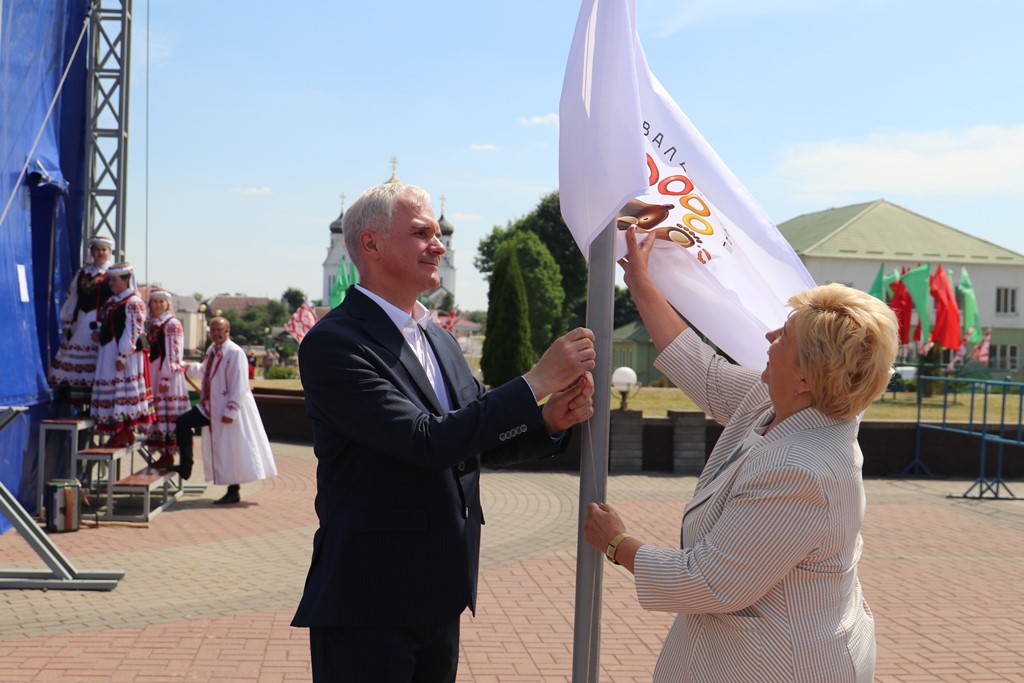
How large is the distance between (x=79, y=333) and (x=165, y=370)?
109 cm

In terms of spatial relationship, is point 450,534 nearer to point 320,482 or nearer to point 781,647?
point 320,482

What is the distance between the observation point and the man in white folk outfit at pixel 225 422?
1089 cm

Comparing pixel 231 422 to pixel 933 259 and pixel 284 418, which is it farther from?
pixel 933 259

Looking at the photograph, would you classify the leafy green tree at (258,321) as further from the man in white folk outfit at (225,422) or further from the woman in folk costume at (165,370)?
the man in white folk outfit at (225,422)

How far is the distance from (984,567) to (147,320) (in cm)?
896

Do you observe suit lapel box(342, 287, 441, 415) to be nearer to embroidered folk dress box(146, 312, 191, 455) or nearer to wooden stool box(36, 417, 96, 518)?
wooden stool box(36, 417, 96, 518)

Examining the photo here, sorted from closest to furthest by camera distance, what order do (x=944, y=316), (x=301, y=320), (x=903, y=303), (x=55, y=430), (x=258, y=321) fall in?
1. (x=55, y=430)
2. (x=301, y=320)
3. (x=944, y=316)
4. (x=903, y=303)
5. (x=258, y=321)

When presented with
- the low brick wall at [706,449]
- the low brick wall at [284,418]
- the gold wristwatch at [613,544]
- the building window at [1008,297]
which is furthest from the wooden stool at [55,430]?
the building window at [1008,297]

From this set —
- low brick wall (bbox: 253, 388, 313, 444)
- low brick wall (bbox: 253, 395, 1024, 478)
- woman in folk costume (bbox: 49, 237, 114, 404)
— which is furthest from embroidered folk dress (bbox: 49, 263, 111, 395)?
low brick wall (bbox: 253, 388, 313, 444)

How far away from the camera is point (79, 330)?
10.2 metres

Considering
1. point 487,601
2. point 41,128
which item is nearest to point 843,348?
point 487,601

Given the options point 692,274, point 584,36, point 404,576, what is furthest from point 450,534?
point 584,36

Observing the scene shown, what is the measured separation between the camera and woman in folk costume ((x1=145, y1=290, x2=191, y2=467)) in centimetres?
1088

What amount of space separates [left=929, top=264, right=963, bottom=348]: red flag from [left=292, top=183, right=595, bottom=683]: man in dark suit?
28380 millimetres
